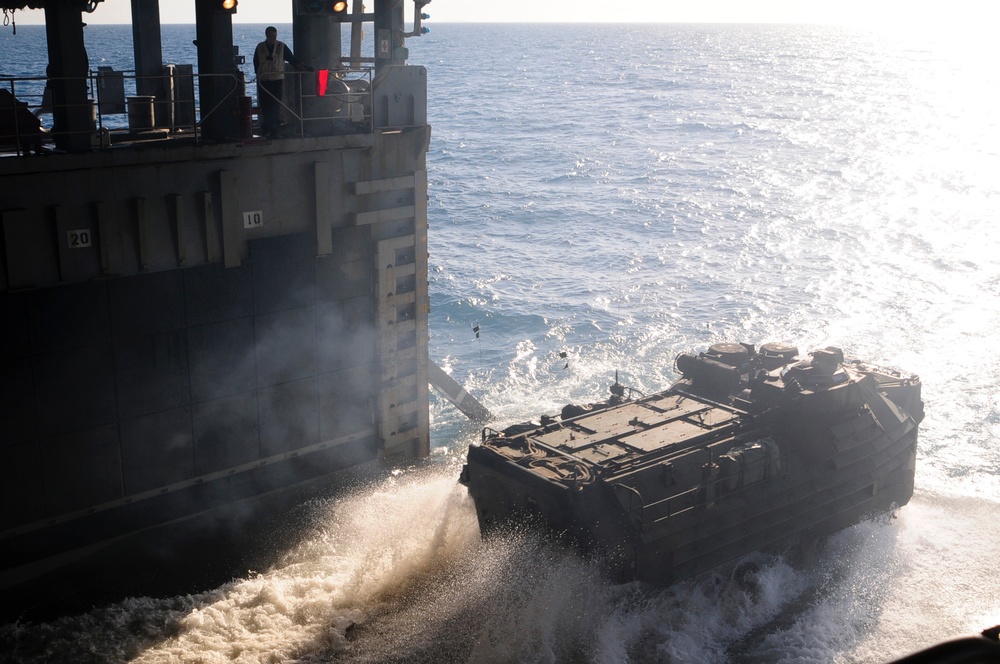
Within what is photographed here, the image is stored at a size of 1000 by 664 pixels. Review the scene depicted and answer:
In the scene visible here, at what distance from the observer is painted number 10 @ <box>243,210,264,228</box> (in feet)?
49.4

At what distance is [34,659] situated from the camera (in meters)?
13.2

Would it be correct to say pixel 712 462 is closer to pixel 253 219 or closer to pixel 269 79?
pixel 253 219

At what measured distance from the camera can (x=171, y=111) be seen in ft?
55.4

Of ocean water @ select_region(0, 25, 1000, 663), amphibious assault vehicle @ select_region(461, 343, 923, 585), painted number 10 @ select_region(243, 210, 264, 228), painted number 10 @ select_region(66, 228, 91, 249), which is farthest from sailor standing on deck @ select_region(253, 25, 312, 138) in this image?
ocean water @ select_region(0, 25, 1000, 663)

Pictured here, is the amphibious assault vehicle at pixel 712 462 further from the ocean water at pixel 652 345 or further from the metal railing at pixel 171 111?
the metal railing at pixel 171 111

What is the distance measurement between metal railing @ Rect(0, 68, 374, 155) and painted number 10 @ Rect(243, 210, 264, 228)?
104 centimetres

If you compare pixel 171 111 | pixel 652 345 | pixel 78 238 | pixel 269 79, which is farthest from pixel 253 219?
pixel 652 345

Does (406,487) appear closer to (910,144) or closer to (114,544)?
(114,544)

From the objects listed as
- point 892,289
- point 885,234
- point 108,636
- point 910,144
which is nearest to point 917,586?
point 108,636

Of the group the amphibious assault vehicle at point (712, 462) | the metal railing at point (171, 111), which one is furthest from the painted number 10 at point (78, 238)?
the amphibious assault vehicle at point (712, 462)

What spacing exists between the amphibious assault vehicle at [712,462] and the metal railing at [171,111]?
208 inches

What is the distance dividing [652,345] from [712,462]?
13.8m

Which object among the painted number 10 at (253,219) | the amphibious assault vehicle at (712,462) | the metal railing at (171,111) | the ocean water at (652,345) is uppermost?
the metal railing at (171,111)

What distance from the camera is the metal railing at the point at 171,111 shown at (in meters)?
14.1
